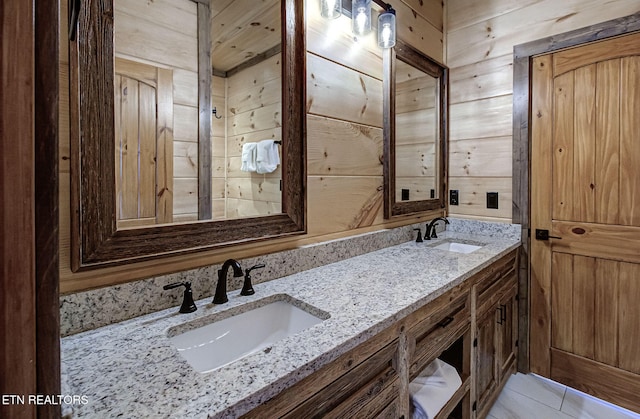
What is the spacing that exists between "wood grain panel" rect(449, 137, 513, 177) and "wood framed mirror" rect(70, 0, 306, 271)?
1528 mm

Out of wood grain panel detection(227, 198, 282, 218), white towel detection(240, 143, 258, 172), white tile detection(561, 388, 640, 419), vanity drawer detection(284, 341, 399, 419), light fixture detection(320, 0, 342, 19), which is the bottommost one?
white tile detection(561, 388, 640, 419)

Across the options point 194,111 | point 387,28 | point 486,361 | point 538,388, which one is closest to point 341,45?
point 387,28

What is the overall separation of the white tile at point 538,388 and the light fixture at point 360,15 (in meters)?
2.23

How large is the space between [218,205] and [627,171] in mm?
2093

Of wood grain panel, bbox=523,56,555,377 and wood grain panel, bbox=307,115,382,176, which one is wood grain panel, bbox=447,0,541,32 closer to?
wood grain panel, bbox=523,56,555,377

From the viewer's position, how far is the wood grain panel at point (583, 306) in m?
1.85

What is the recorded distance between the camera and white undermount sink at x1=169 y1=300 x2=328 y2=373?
914 millimetres

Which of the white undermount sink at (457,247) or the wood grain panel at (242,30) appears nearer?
the wood grain panel at (242,30)

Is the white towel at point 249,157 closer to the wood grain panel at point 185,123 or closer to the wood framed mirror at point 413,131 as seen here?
the wood grain panel at point 185,123

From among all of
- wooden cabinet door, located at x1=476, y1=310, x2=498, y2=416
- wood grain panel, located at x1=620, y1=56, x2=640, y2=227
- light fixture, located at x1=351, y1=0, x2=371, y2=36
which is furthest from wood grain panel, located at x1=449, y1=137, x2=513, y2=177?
light fixture, located at x1=351, y1=0, x2=371, y2=36

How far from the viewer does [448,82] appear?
2365mm

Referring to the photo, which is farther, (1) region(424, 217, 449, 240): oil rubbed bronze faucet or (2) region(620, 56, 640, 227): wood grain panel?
(1) region(424, 217, 449, 240): oil rubbed bronze faucet

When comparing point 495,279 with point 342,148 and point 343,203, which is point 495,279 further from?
point 342,148

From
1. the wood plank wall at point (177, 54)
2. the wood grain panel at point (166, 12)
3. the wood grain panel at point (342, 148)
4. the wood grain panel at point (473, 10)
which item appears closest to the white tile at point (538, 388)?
the wood grain panel at point (342, 148)
